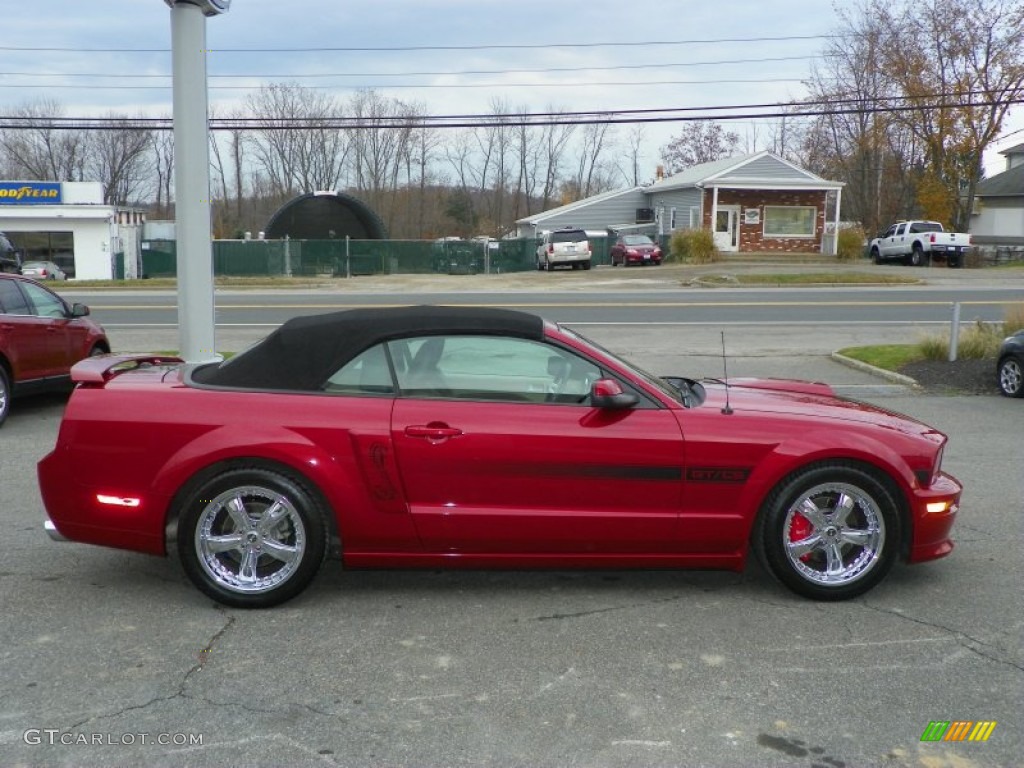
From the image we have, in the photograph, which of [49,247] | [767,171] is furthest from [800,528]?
[49,247]

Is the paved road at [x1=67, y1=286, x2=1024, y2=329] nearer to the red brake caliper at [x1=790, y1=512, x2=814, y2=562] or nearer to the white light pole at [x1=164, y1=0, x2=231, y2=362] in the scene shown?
the white light pole at [x1=164, y1=0, x2=231, y2=362]

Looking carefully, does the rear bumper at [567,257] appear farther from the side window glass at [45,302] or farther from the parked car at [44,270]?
the side window glass at [45,302]

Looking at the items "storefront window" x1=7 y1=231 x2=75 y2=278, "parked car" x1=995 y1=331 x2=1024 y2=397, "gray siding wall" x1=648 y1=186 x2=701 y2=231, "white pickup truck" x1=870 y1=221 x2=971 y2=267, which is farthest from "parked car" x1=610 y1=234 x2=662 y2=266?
"parked car" x1=995 y1=331 x2=1024 y2=397

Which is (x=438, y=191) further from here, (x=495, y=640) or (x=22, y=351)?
(x=495, y=640)

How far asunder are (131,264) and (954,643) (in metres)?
→ 49.7

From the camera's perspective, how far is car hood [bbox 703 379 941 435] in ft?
16.1

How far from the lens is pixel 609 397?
464 centimetres

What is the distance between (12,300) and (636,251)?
37235 millimetres

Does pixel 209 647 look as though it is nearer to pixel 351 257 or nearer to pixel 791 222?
pixel 351 257

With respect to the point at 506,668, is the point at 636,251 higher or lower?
higher

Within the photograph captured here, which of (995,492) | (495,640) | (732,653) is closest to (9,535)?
(495,640)

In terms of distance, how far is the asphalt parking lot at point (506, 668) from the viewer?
3.46m

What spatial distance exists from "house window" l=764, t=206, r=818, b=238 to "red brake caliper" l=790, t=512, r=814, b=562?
4642cm

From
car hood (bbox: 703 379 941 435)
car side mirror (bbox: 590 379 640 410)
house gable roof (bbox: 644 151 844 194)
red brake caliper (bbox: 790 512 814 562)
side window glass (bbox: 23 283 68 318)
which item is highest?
house gable roof (bbox: 644 151 844 194)
